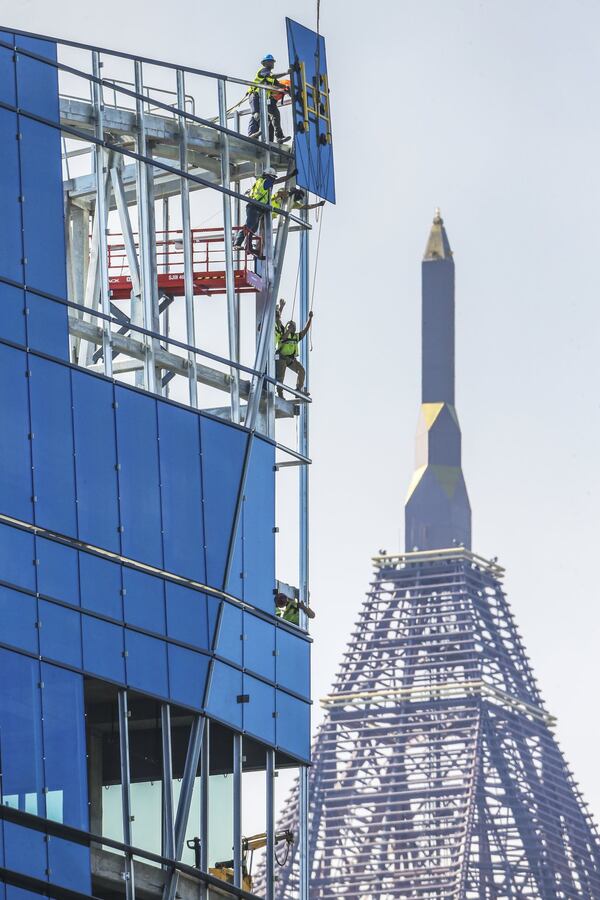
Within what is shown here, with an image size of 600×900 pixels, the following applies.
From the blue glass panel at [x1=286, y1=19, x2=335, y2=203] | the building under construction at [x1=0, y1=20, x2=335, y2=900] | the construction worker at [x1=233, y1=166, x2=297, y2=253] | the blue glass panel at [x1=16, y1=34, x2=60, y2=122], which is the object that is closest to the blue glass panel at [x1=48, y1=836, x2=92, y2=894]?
the building under construction at [x1=0, y1=20, x2=335, y2=900]

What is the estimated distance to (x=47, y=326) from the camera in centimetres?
5619

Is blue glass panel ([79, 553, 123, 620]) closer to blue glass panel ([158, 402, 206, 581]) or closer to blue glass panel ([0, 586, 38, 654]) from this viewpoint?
blue glass panel ([0, 586, 38, 654])

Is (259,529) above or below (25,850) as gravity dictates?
above

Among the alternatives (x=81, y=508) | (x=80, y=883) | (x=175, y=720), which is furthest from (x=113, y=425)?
(x=80, y=883)

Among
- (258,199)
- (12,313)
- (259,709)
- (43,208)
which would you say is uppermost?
(258,199)

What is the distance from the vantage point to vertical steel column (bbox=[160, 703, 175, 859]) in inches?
2226

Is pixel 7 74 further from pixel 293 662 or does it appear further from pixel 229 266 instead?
pixel 293 662

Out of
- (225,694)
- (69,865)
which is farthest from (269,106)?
(69,865)

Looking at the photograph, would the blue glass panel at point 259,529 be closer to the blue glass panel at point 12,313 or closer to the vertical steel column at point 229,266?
the vertical steel column at point 229,266

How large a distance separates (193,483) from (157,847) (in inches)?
325

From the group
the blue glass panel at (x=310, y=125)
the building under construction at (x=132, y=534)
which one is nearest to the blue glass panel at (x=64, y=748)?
the building under construction at (x=132, y=534)

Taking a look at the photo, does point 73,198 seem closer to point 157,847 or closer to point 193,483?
point 193,483

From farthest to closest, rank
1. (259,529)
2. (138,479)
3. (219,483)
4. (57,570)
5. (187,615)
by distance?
(259,529), (219,483), (187,615), (138,479), (57,570)

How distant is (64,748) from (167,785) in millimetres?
4015
